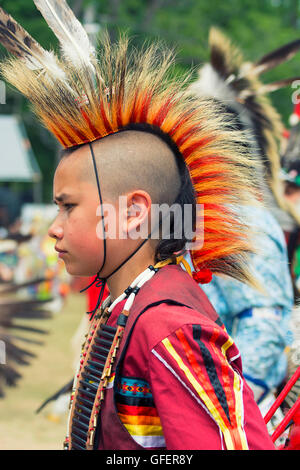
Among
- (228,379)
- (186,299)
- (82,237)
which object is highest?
(82,237)

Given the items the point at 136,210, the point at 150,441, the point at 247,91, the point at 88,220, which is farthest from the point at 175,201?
the point at 247,91

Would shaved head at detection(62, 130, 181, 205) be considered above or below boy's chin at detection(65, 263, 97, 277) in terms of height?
above

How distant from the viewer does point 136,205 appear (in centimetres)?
143

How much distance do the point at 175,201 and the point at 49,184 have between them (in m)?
16.2

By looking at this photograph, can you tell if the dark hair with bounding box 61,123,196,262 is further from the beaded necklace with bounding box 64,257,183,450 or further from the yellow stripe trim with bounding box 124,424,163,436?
the yellow stripe trim with bounding box 124,424,163,436

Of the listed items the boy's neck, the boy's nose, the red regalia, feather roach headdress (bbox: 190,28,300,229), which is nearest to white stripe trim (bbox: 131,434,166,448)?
the red regalia

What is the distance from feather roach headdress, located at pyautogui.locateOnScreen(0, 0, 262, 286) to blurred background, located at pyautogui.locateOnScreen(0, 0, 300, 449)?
114 millimetres

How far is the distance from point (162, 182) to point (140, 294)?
0.91 feet

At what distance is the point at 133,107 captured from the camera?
146 centimetres

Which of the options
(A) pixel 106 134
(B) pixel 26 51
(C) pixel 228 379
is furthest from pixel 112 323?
(B) pixel 26 51

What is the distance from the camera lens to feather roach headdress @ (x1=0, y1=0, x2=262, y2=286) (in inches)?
57.7

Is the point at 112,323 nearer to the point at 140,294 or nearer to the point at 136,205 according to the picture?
the point at 140,294

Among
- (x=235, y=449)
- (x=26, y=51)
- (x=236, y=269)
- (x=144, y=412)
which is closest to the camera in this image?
(x=235, y=449)

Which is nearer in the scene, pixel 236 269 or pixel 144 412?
pixel 144 412
